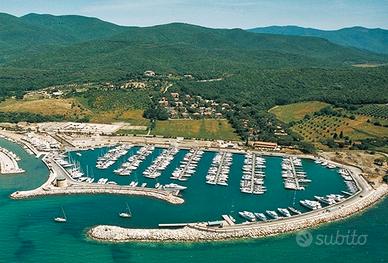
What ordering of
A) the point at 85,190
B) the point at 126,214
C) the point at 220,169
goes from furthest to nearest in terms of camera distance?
the point at 220,169
the point at 85,190
the point at 126,214

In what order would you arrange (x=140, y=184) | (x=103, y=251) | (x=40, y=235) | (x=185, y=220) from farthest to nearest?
(x=140, y=184)
(x=185, y=220)
(x=40, y=235)
(x=103, y=251)

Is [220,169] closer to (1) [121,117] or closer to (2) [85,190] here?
(2) [85,190]

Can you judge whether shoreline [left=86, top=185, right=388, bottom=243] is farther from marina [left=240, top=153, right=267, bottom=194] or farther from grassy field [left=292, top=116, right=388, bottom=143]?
grassy field [left=292, top=116, right=388, bottom=143]

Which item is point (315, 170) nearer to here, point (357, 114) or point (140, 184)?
point (140, 184)

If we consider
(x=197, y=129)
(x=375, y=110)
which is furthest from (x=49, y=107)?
(x=375, y=110)

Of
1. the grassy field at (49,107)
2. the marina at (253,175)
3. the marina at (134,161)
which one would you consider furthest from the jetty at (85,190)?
Answer: the grassy field at (49,107)

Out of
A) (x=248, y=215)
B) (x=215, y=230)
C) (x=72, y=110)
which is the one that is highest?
(x=72, y=110)

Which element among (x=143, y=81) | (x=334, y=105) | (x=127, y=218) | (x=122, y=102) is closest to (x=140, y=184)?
(x=127, y=218)
